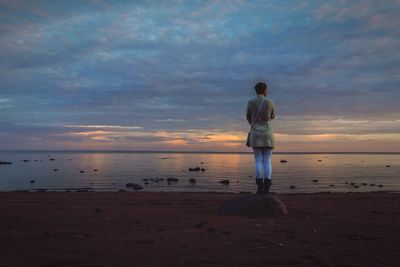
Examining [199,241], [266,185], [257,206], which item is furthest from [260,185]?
[199,241]

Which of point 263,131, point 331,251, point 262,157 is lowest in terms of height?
point 331,251

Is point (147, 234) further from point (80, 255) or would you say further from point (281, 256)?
point (281, 256)

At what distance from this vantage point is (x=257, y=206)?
8969 millimetres

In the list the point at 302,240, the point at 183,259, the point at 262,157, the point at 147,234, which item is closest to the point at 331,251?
the point at 302,240

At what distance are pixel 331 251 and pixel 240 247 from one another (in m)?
1.30

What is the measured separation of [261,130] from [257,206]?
1909mm

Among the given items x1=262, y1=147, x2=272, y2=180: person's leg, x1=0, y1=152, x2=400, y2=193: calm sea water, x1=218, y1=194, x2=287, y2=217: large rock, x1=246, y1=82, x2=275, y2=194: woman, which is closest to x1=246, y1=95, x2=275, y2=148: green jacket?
x1=246, y1=82, x2=275, y2=194: woman

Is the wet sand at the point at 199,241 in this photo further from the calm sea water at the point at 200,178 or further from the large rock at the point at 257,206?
Result: the calm sea water at the point at 200,178

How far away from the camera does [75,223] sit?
7785 mm

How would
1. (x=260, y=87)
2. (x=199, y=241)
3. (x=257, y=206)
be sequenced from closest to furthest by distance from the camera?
(x=199, y=241) → (x=257, y=206) → (x=260, y=87)

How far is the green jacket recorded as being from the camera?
955 centimetres

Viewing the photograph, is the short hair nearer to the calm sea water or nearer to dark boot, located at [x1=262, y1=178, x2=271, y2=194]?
dark boot, located at [x1=262, y1=178, x2=271, y2=194]

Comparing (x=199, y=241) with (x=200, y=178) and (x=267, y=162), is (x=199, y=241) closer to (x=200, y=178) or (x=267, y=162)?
(x=267, y=162)

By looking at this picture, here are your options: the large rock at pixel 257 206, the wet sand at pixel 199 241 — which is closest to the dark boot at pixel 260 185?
the large rock at pixel 257 206
